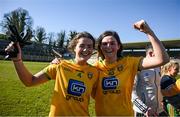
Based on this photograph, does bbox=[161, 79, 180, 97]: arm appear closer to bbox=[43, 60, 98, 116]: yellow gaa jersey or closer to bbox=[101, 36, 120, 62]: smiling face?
bbox=[101, 36, 120, 62]: smiling face

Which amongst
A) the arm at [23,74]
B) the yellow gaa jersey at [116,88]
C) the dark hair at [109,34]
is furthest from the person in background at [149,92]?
the arm at [23,74]

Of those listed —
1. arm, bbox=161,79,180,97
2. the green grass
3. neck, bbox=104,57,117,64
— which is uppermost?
neck, bbox=104,57,117,64

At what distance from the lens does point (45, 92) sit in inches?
508

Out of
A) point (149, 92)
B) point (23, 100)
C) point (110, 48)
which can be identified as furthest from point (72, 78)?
point (23, 100)

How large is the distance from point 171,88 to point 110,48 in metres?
2.12

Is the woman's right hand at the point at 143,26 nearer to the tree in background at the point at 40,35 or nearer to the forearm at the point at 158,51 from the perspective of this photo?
the forearm at the point at 158,51

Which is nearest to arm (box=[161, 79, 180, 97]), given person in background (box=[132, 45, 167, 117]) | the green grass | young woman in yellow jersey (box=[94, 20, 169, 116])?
person in background (box=[132, 45, 167, 117])

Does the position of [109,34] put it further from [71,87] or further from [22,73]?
[22,73]

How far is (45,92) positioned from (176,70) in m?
7.27

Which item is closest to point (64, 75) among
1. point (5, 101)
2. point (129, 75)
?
point (129, 75)

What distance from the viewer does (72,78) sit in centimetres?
378

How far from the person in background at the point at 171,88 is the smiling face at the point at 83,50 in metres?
2.25

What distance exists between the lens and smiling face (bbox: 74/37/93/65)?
3927 mm

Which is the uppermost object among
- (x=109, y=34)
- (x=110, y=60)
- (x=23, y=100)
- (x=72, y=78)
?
(x=109, y=34)
